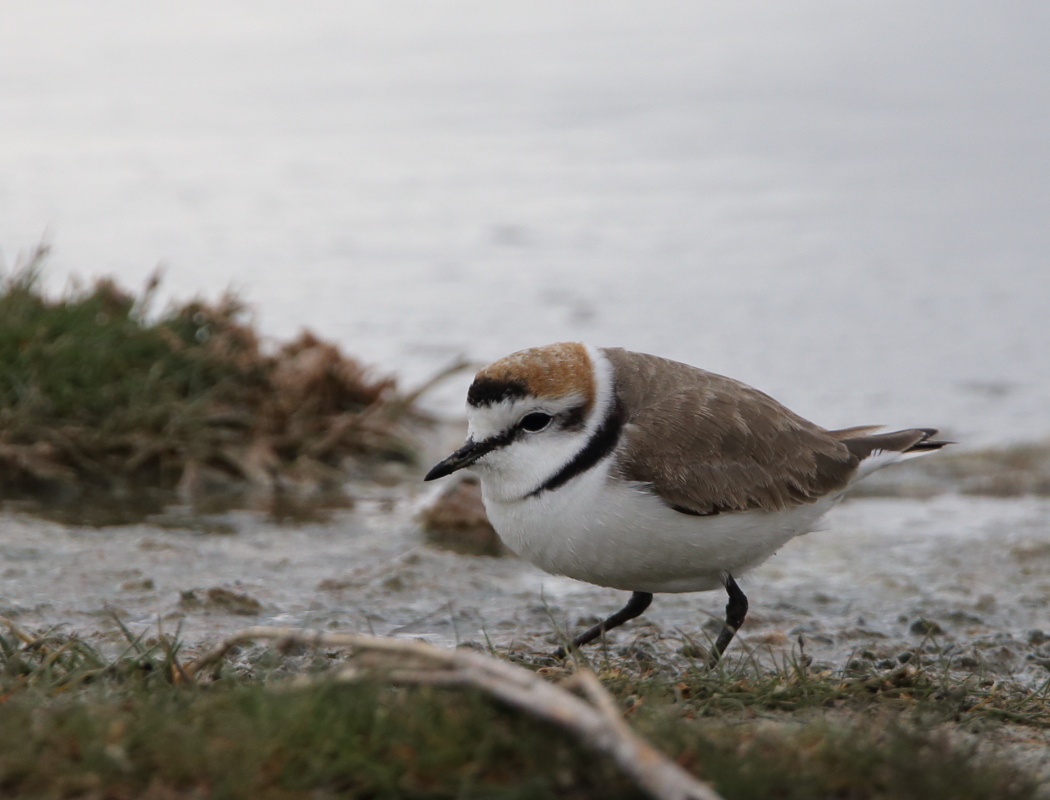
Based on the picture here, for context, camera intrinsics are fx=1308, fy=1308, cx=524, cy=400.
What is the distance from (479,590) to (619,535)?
1.73m

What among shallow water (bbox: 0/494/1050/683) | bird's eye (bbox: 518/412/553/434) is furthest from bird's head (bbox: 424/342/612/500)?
shallow water (bbox: 0/494/1050/683)

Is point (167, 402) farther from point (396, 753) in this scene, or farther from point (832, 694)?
point (396, 753)

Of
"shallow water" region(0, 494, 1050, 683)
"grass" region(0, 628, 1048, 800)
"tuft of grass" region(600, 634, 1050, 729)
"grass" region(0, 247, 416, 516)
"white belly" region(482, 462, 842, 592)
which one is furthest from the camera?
"grass" region(0, 247, 416, 516)

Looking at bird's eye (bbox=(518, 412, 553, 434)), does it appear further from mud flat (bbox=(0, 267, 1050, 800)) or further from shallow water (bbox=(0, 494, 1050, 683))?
mud flat (bbox=(0, 267, 1050, 800))

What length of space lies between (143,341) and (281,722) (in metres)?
5.14

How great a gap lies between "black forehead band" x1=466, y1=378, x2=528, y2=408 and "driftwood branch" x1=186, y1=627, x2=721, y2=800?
143 centimetres

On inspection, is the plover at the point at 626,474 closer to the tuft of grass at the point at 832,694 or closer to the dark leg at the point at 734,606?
the dark leg at the point at 734,606

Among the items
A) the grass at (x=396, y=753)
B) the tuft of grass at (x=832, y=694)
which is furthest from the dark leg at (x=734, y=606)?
the grass at (x=396, y=753)

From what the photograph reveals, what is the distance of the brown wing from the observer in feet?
14.6

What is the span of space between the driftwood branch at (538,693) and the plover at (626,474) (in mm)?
1169

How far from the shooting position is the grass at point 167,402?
6.88m

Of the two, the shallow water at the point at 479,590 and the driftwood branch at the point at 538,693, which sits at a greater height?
the driftwood branch at the point at 538,693

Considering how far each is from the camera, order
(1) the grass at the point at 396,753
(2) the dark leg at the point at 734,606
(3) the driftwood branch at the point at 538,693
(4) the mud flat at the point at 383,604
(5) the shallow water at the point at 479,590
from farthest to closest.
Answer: (5) the shallow water at the point at 479,590
(2) the dark leg at the point at 734,606
(4) the mud flat at the point at 383,604
(1) the grass at the point at 396,753
(3) the driftwood branch at the point at 538,693

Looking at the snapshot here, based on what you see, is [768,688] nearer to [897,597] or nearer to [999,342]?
[897,597]
